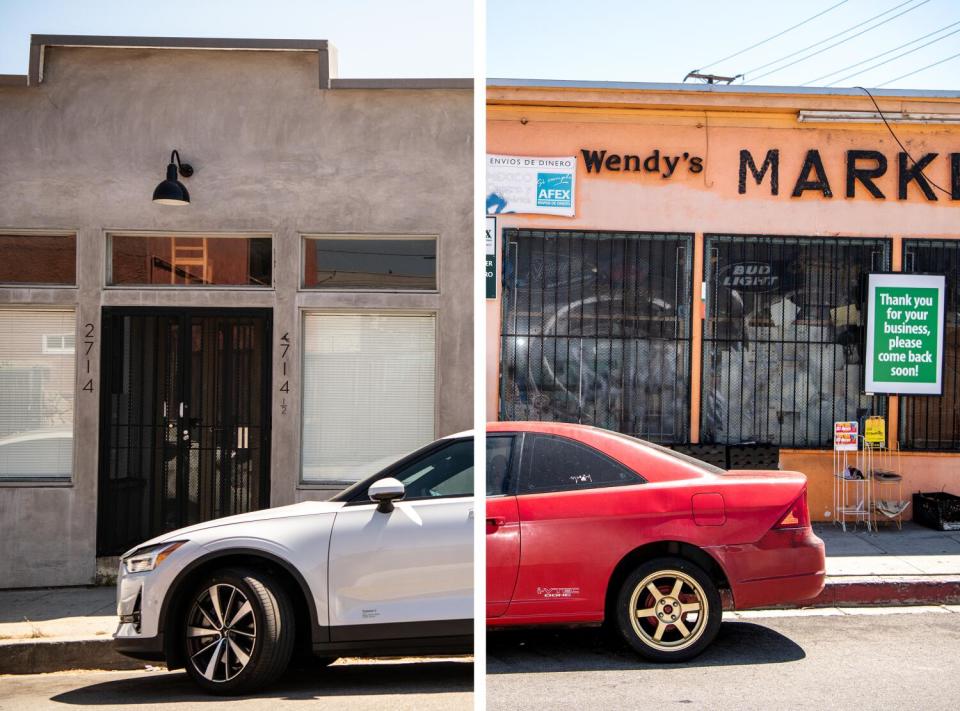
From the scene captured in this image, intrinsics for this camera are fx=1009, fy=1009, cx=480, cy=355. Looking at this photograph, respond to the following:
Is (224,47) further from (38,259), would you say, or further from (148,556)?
(148,556)

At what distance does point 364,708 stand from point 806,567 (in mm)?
2603

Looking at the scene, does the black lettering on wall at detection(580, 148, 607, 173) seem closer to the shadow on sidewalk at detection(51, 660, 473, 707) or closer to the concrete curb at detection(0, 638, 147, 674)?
the shadow on sidewalk at detection(51, 660, 473, 707)

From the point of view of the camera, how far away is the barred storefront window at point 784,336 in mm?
10203

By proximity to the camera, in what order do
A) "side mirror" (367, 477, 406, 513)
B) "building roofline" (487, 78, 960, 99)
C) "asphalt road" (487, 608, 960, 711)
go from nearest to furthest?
"asphalt road" (487, 608, 960, 711) → "side mirror" (367, 477, 406, 513) → "building roofline" (487, 78, 960, 99)

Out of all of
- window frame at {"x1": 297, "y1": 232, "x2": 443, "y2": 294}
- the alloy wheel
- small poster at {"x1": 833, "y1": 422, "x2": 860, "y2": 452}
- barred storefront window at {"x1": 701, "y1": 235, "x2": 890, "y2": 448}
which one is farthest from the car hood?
small poster at {"x1": 833, "y1": 422, "x2": 860, "y2": 452}

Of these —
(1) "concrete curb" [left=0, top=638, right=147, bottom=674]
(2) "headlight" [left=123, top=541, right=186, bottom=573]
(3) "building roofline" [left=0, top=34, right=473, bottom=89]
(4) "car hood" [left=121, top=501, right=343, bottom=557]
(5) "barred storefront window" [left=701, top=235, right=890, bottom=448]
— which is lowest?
(1) "concrete curb" [left=0, top=638, right=147, bottom=674]

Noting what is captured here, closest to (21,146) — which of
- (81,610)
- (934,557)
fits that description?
(81,610)

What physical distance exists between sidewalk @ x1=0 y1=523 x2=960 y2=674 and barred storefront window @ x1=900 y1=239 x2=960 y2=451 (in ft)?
4.15

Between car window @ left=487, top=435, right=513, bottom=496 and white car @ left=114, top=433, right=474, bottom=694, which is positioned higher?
car window @ left=487, top=435, right=513, bottom=496

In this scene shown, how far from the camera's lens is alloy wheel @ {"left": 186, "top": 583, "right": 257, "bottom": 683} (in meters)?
5.23

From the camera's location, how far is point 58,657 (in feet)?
21.1

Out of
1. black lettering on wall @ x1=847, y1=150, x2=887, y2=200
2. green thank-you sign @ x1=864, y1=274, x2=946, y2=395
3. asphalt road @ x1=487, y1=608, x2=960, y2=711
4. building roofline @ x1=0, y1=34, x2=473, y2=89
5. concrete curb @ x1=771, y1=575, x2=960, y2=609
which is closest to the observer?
asphalt road @ x1=487, y1=608, x2=960, y2=711

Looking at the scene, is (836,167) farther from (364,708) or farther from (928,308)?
(364,708)

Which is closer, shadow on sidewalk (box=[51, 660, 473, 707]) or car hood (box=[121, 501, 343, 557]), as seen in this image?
shadow on sidewalk (box=[51, 660, 473, 707])
